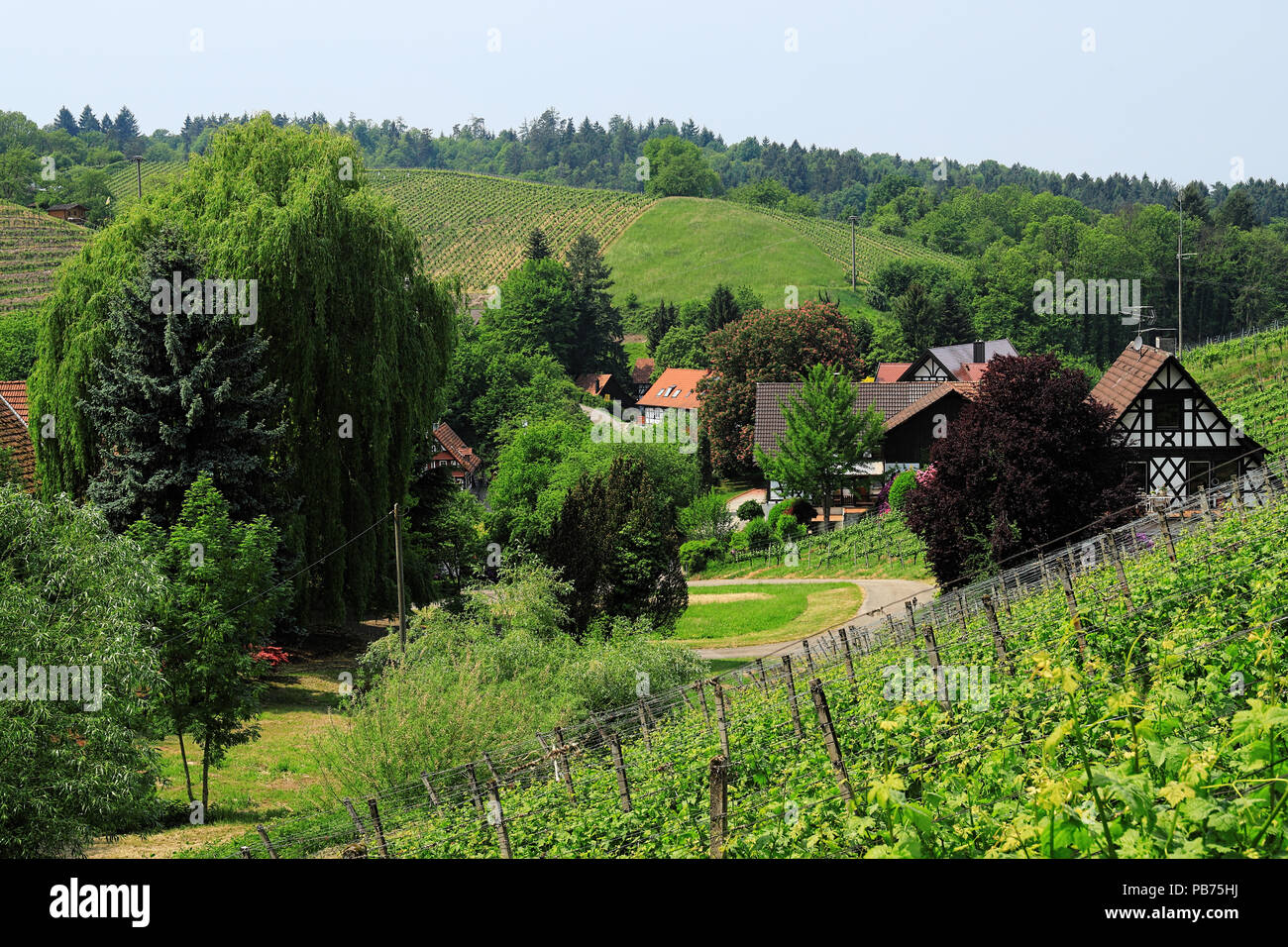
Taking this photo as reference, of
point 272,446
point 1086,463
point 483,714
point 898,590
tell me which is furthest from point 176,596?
point 898,590

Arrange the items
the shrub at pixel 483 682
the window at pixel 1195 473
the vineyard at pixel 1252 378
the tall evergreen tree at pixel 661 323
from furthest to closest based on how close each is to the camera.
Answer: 1. the tall evergreen tree at pixel 661 323
2. the vineyard at pixel 1252 378
3. the window at pixel 1195 473
4. the shrub at pixel 483 682

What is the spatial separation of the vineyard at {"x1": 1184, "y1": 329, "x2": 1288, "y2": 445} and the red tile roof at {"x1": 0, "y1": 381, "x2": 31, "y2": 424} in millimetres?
39368

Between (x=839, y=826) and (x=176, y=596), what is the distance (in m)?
15.6

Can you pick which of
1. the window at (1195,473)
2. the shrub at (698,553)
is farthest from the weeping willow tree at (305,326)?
the window at (1195,473)

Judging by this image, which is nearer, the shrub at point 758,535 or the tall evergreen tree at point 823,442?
the shrub at point 758,535

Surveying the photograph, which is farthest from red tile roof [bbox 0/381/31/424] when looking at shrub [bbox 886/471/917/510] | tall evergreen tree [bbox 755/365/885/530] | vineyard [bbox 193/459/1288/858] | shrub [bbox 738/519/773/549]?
shrub [bbox 886/471/917/510]

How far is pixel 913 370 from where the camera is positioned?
80062 millimetres

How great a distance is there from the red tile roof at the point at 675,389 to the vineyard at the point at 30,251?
4246 centimetres

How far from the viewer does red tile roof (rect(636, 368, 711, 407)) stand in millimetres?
86688

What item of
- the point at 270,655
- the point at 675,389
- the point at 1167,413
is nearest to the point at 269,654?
the point at 270,655

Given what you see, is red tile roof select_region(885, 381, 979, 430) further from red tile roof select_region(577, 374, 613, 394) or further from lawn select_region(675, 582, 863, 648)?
red tile roof select_region(577, 374, 613, 394)

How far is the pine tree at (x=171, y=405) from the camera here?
26.8 meters

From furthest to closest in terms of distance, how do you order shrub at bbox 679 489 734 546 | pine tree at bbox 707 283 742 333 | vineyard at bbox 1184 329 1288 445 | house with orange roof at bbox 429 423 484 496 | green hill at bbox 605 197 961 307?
green hill at bbox 605 197 961 307, pine tree at bbox 707 283 742 333, house with orange roof at bbox 429 423 484 496, shrub at bbox 679 489 734 546, vineyard at bbox 1184 329 1288 445

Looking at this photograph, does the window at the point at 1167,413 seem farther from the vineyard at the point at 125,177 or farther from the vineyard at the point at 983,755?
the vineyard at the point at 125,177
